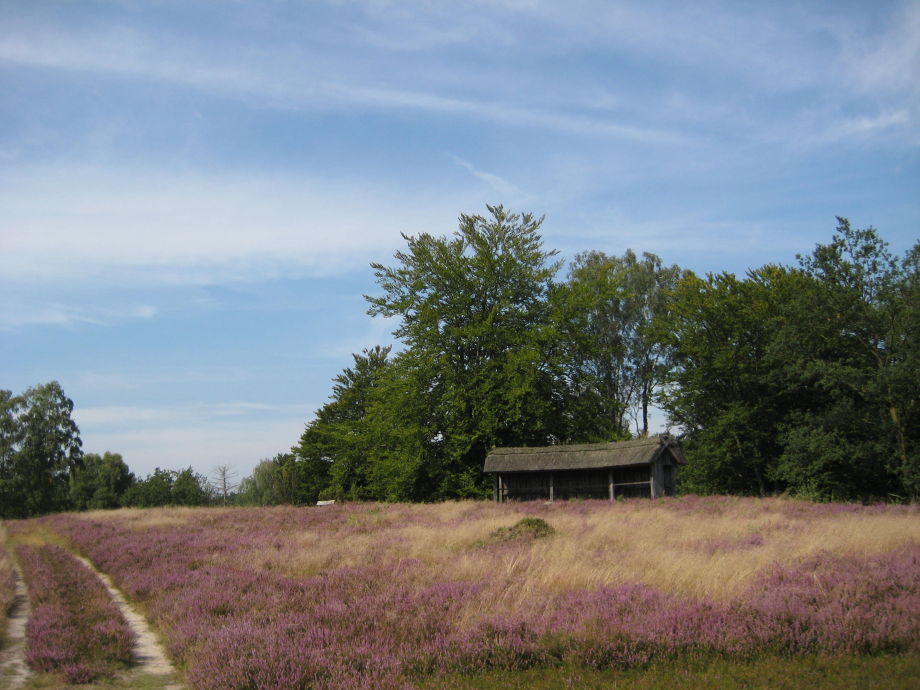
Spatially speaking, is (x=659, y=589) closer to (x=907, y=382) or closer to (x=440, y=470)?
(x=907, y=382)

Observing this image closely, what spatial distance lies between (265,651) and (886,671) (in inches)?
261

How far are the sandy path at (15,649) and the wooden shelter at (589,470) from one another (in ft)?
77.4

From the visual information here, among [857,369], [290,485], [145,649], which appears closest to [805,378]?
[857,369]

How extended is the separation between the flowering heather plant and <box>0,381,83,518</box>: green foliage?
5684 cm

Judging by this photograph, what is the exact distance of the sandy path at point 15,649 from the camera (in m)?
8.04

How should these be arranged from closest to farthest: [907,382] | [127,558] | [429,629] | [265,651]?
[265,651], [429,629], [127,558], [907,382]

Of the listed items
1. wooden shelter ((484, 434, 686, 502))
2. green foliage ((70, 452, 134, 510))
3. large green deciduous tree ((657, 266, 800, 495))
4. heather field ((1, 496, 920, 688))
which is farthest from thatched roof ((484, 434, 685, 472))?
green foliage ((70, 452, 134, 510))

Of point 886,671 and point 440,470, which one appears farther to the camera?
point 440,470

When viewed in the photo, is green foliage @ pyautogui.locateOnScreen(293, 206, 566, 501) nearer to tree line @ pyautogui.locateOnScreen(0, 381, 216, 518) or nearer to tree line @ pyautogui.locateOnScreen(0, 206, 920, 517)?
tree line @ pyautogui.locateOnScreen(0, 206, 920, 517)

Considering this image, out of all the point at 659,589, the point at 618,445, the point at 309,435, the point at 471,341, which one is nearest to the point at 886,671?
the point at 659,589

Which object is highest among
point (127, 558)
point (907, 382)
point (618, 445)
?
point (907, 382)

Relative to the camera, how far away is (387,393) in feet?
144

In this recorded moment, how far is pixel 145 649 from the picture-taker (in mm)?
9711

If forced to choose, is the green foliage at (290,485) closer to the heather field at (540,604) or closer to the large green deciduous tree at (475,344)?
the large green deciduous tree at (475,344)
